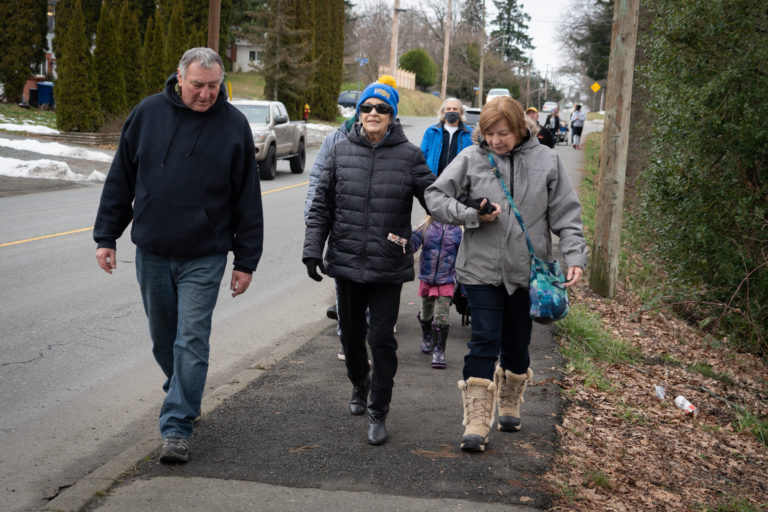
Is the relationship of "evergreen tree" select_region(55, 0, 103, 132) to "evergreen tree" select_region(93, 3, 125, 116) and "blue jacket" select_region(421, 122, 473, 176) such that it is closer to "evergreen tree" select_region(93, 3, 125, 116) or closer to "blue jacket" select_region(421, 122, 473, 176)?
"evergreen tree" select_region(93, 3, 125, 116)

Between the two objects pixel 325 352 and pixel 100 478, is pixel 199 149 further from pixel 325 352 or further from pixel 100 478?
pixel 325 352

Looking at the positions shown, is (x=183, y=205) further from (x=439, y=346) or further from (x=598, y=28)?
(x=598, y=28)

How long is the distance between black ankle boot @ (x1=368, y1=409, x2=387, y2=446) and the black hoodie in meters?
1.26

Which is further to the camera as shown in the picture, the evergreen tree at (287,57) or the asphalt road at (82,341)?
the evergreen tree at (287,57)

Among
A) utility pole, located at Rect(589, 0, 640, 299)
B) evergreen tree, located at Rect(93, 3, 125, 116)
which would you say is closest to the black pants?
utility pole, located at Rect(589, 0, 640, 299)

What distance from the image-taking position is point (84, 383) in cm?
611

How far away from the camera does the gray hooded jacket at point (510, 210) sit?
4.64m

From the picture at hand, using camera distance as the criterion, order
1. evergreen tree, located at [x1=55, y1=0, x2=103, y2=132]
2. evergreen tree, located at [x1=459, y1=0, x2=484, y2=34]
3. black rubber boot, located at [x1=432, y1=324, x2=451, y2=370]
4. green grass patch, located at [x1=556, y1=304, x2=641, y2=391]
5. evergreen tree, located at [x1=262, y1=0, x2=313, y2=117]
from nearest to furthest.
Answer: black rubber boot, located at [x1=432, y1=324, x2=451, y2=370] → green grass patch, located at [x1=556, y1=304, x2=641, y2=391] → evergreen tree, located at [x1=55, y1=0, x2=103, y2=132] → evergreen tree, located at [x1=262, y1=0, x2=313, y2=117] → evergreen tree, located at [x1=459, y1=0, x2=484, y2=34]

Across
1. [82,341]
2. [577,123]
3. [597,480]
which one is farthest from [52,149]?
[577,123]

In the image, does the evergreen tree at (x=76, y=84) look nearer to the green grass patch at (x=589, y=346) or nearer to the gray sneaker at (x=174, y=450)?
the green grass patch at (x=589, y=346)

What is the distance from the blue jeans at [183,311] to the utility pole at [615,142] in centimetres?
643

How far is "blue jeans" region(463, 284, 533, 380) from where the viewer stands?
4684 millimetres

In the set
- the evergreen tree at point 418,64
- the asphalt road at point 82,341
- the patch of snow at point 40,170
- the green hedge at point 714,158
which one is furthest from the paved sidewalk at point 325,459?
the evergreen tree at point 418,64

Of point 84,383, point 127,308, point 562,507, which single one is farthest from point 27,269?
point 562,507
